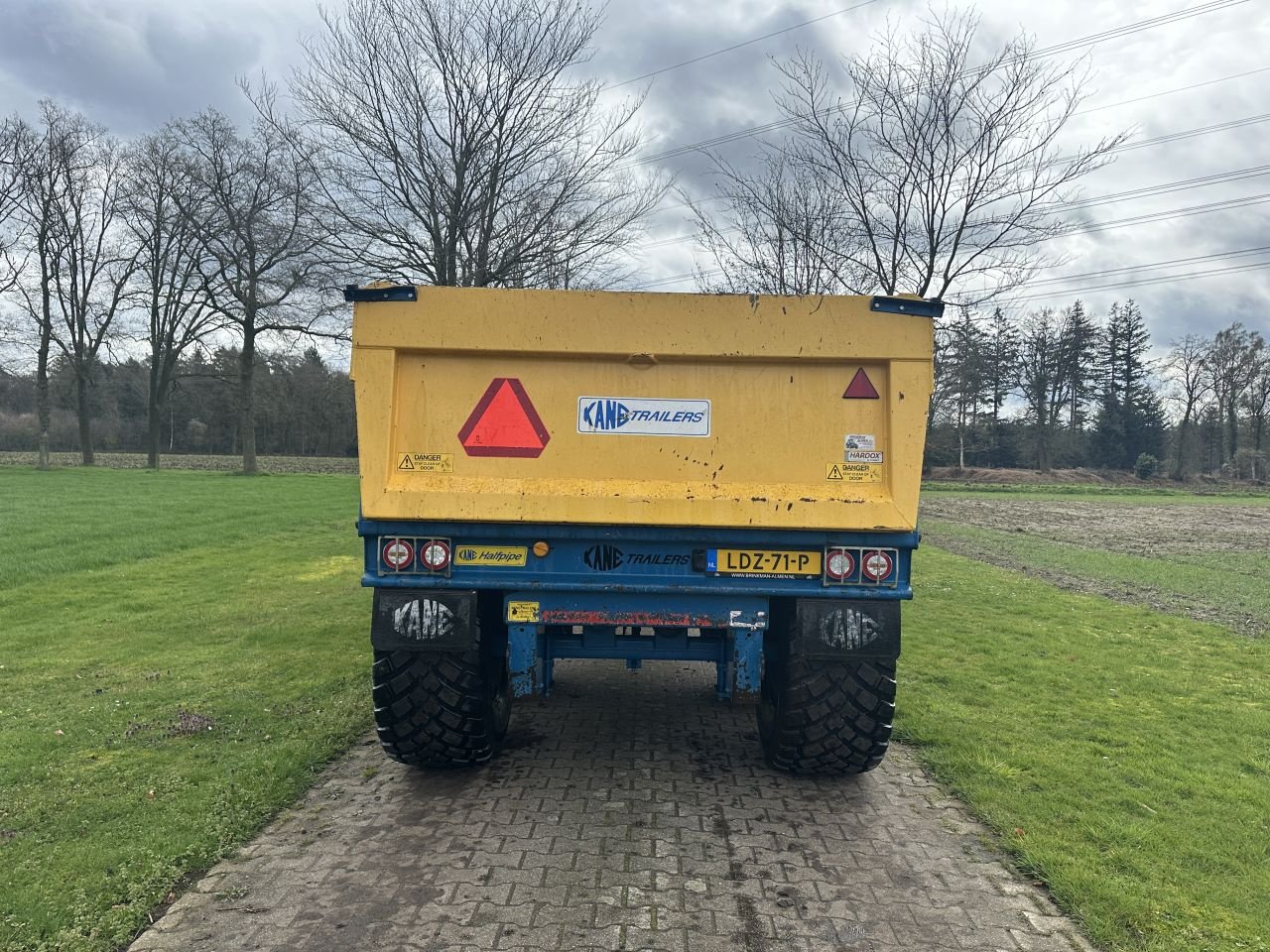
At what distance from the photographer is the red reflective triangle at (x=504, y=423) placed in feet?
11.7

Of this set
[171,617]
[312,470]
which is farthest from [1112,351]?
[171,617]

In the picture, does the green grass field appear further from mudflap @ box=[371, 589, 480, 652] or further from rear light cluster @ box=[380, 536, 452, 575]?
rear light cluster @ box=[380, 536, 452, 575]

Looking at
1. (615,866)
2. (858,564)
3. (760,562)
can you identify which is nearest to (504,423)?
(760,562)

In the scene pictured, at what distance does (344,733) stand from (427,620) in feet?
5.48

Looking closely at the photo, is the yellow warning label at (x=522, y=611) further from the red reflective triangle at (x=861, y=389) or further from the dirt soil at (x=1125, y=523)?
the dirt soil at (x=1125, y=523)

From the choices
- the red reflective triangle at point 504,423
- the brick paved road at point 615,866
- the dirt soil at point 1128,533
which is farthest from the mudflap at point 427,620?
the dirt soil at point 1128,533

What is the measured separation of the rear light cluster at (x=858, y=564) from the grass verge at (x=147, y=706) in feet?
9.25

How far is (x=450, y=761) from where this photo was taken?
399 cm

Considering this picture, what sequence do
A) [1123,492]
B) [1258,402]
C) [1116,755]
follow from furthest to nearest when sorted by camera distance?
[1258,402] < [1123,492] < [1116,755]

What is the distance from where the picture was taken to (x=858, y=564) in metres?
3.52

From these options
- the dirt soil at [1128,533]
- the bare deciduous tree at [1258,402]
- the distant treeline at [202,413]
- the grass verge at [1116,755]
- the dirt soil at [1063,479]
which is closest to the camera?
the grass verge at [1116,755]

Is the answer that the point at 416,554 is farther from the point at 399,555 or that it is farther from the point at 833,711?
the point at 833,711

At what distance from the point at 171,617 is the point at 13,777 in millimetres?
4066

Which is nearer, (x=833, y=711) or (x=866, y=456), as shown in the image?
(x=866, y=456)
